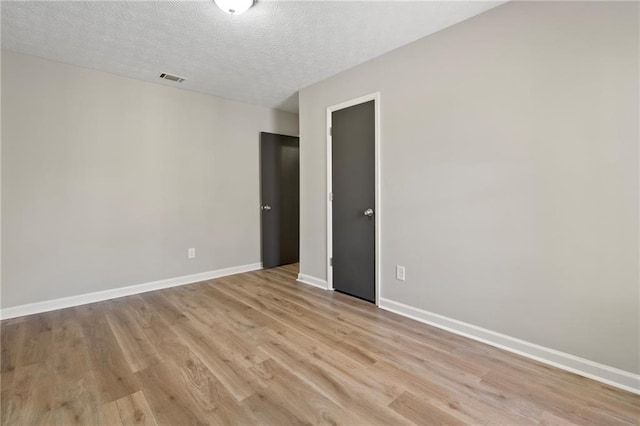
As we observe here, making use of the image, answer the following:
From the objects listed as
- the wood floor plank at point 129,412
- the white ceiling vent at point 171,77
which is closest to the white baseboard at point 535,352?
the wood floor plank at point 129,412

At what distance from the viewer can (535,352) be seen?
6.31 feet

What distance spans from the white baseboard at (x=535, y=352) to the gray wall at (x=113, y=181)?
9.04 feet

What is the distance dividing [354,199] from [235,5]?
196cm

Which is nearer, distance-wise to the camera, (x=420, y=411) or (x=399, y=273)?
(x=420, y=411)

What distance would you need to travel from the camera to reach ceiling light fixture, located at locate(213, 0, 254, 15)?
191 centimetres

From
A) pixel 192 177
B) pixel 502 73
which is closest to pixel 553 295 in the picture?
pixel 502 73

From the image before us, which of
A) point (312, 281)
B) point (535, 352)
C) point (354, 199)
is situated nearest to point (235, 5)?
point (354, 199)

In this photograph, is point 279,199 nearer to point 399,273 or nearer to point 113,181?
point 113,181

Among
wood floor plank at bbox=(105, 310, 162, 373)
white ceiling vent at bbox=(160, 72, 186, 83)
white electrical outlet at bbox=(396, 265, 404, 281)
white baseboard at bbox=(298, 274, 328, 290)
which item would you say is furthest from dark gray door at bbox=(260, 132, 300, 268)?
white electrical outlet at bbox=(396, 265, 404, 281)

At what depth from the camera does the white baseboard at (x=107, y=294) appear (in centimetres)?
268

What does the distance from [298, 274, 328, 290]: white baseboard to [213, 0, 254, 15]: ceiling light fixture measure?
2750 millimetres

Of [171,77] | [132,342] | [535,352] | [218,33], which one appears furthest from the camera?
[171,77]

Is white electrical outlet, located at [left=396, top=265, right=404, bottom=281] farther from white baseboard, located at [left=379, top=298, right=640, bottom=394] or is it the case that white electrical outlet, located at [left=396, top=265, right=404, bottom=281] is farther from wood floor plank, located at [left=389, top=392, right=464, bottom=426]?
wood floor plank, located at [left=389, top=392, right=464, bottom=426]

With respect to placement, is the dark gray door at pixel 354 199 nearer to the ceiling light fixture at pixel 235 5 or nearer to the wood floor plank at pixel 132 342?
the ceiling light fixture at pixel 235 5
